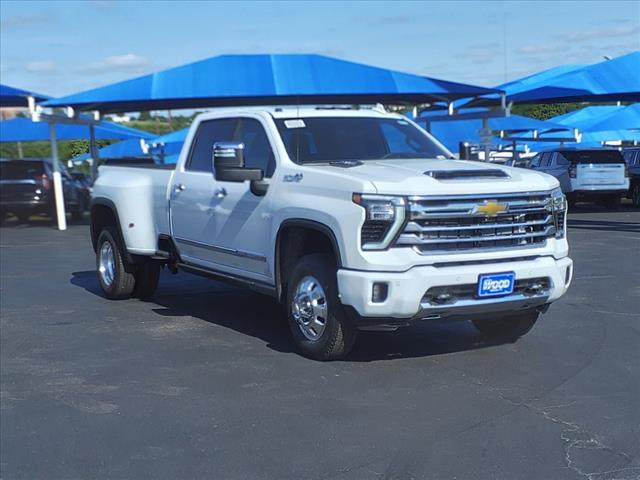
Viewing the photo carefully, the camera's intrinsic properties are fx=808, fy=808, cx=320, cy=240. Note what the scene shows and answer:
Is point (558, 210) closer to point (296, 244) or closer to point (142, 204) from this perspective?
point (296, 244)

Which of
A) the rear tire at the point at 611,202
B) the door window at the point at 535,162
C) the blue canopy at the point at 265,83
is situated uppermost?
the blue canopy at the point at 265,83

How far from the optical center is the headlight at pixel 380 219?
18.4 ft

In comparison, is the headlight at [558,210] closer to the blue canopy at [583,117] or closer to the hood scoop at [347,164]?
the hood scoop at [347,164]

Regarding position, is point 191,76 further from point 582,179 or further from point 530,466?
point 530,466

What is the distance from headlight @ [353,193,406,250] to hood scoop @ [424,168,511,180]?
44 centimetres

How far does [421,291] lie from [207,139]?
3288 mm

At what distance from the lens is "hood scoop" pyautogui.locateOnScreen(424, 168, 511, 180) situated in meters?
5.87

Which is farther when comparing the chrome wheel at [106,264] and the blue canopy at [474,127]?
the blue canopy at [474,127]

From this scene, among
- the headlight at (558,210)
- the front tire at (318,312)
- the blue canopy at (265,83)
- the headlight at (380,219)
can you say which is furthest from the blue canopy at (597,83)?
the headlight at (380,219)

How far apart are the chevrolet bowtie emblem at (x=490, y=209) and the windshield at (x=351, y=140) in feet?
4.88

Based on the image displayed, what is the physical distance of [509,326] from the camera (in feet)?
22.9

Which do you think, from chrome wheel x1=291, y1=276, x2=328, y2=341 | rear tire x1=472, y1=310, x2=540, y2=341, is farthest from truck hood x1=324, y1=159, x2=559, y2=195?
rear tire x1=472, y1=310, x2=540, y2=341

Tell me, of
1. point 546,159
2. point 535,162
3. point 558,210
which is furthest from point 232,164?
point 535,162

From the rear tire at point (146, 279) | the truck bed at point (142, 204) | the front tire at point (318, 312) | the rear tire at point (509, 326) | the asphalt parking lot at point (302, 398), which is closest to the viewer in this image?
the asphalt parking lot at point (302, 398)
